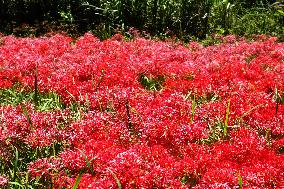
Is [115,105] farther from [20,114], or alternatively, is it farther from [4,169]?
[4,169]

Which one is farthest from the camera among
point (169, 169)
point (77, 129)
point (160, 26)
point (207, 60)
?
point (160, 26)

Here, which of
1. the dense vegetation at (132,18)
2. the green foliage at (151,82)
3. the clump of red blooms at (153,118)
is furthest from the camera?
the dense vegetation at (132,18)

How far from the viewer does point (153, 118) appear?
264 inches

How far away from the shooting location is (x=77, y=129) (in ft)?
20.9

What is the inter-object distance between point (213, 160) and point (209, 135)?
0.89 metres

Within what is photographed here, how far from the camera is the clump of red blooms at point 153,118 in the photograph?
534 cm

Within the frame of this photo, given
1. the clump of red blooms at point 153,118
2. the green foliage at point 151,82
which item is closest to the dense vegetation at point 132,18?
the clump of red blooms at point 153,118

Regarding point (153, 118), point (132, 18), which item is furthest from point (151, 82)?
point (132, 18)

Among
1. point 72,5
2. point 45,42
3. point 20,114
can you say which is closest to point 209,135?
point 20,114

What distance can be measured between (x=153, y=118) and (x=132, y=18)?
7722mm

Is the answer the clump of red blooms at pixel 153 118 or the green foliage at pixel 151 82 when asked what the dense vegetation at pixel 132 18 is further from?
the green foliage at pixel 151 82

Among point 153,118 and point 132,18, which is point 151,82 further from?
point 132,18

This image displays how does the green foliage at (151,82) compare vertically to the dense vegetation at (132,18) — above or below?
below

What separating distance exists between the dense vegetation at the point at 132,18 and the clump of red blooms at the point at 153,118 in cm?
255
